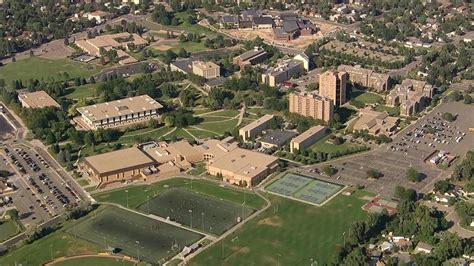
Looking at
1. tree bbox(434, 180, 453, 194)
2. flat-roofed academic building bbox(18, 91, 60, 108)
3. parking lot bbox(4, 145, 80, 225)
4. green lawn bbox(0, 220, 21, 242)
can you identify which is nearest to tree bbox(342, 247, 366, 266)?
tree bbox(434, 180, 453, 194)

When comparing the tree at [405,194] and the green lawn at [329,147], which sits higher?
the tree at [405,194]

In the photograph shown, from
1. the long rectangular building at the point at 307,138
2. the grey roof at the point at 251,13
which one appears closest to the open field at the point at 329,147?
the long rectangular building at the point at 307,138

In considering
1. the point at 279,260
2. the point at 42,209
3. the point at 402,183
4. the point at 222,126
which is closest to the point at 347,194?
the point at 402,183

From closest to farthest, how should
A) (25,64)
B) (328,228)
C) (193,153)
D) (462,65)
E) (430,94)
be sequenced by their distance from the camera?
1. (328,228)
2. (193,153)
3. (430,94)
4. (462,65)
5. (25,64)

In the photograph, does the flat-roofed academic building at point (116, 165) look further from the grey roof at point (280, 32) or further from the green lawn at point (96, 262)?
the grey roof at point (280, 32)

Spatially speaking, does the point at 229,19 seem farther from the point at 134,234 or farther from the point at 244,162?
the point at 134,234

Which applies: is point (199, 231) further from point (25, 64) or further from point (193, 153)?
point (25, 64)

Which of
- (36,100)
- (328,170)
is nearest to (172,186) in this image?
(328,170)
